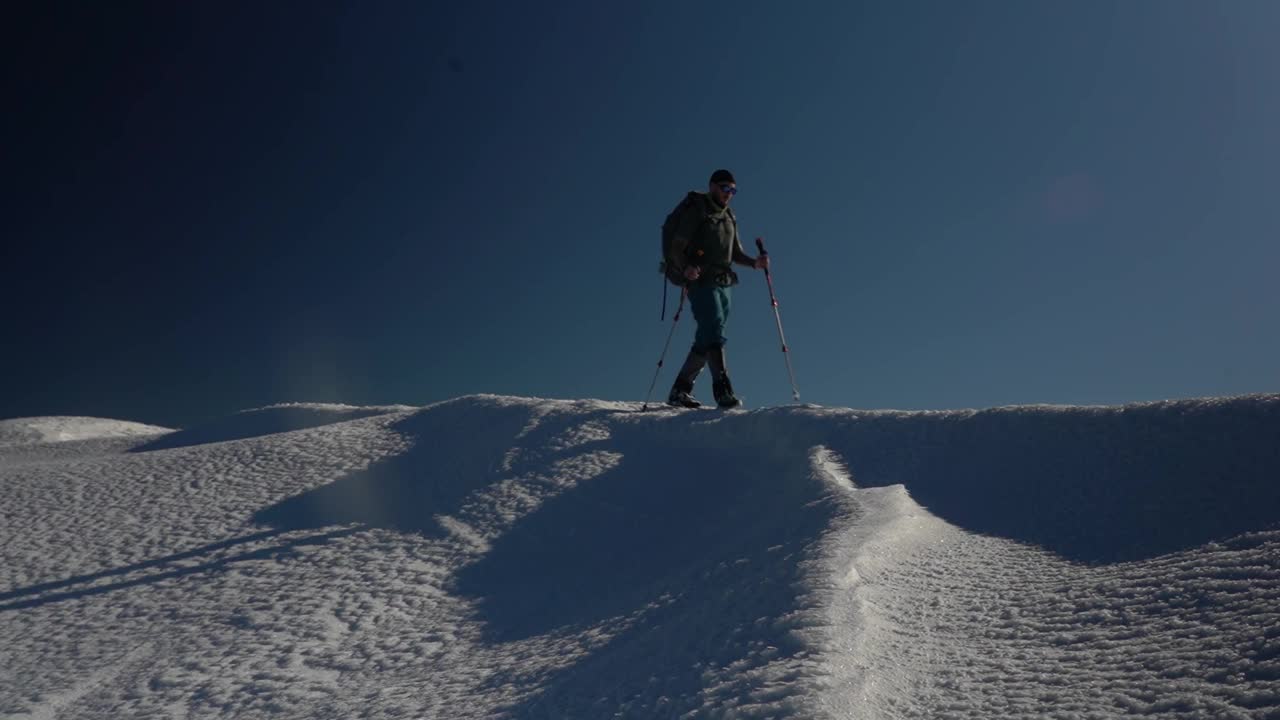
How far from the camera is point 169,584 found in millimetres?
4367

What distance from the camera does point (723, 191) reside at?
7176mm

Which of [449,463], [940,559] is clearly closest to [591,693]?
[940,559]

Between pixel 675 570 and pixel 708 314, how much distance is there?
3.72 metres

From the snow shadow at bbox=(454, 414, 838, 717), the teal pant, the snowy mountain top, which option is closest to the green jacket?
the teal pant

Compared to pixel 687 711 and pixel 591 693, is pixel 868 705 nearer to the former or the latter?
pixel 687 711

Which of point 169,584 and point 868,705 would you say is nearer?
point 868,705

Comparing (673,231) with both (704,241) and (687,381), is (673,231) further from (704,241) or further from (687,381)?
(687,381)

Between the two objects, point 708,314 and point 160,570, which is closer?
point 160,570

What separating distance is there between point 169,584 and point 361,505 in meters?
1.27

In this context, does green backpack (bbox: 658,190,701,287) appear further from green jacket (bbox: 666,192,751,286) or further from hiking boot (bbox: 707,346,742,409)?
hiking boot (bbox: 707,346,742,409)

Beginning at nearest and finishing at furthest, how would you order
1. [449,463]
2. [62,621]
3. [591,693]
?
1. [591,693]
2. [62,621]
3. [449,463]

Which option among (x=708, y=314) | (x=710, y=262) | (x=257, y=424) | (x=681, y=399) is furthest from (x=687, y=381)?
(x=257, y=424)

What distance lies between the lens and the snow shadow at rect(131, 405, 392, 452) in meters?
A: 8.66

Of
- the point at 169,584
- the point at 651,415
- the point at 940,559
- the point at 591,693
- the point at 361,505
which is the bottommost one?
the point at 591,693
